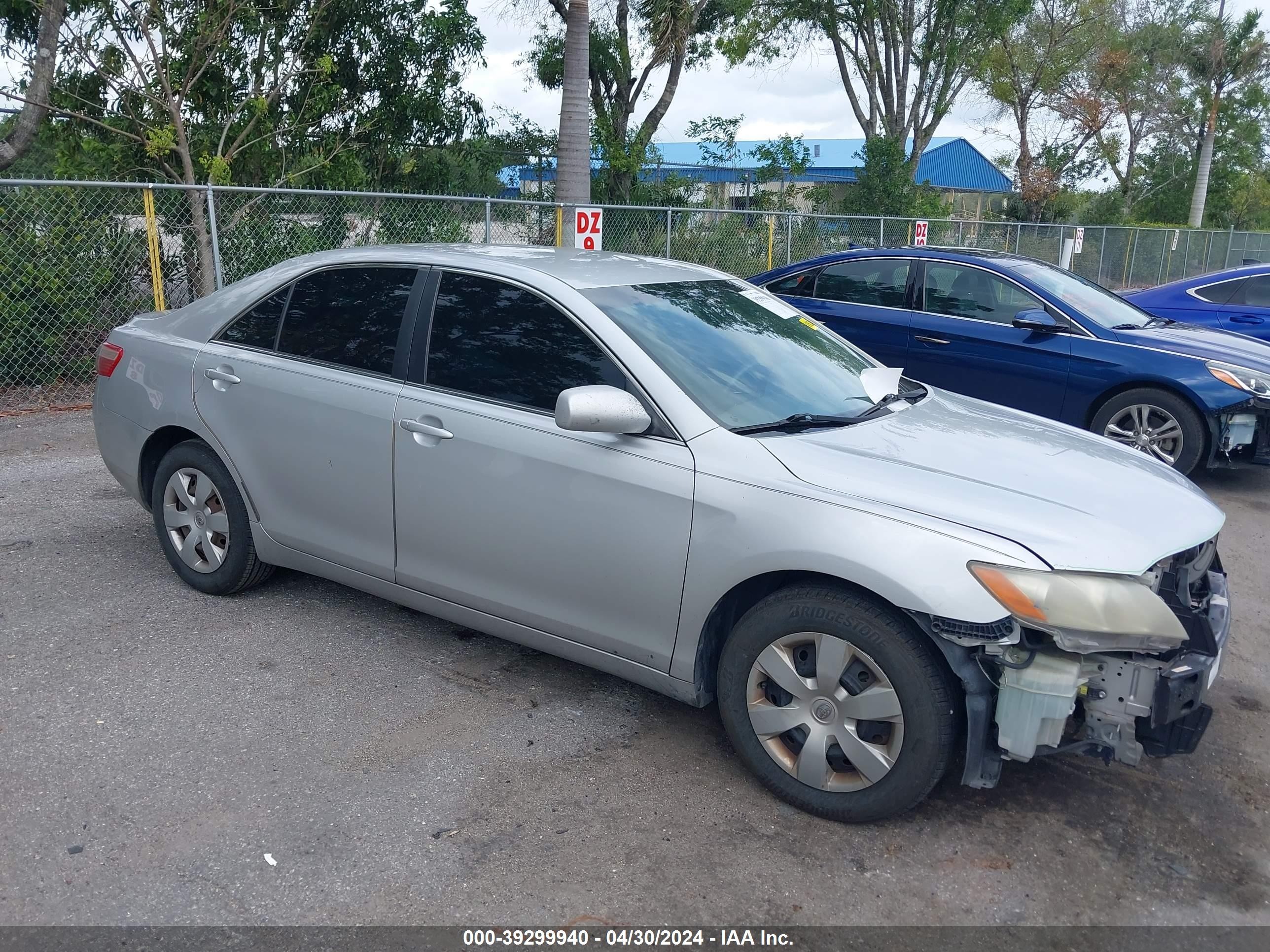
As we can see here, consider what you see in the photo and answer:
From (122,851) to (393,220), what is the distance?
9.39 m

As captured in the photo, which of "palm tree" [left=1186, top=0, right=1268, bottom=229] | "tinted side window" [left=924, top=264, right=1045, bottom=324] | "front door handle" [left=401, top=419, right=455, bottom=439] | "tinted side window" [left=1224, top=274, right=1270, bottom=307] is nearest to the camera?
"front door handle" [left=401, top=419, right=455, bottom=439]

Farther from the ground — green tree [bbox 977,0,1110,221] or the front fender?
green tree [bbox 977,0,1110,221]

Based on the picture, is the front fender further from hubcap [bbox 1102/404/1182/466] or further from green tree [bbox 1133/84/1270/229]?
green tree [bbox 1133/84/1270/229]

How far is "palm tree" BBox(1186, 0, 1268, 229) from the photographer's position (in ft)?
119

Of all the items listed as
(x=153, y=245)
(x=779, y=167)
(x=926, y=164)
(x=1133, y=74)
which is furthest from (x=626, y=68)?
(x=926, y=164)

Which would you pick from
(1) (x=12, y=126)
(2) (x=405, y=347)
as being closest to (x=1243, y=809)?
(2) (x=405, y=347)

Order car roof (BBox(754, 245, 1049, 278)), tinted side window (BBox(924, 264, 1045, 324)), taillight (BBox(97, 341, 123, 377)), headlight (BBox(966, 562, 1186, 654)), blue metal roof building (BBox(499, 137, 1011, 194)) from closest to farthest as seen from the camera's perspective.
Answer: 1. headlight (BBox(966, 562, 1186, 654))
2. taillight (BBox(97, 341, 123, 377))
3. tinted side window (BBox(924, 264, 1045, 324))
4. car roof (BBox(754, 245, 1049, 278))
5. blue metal roof building (BBox(499, 137, 1011, 194))

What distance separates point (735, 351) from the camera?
402 centimetres

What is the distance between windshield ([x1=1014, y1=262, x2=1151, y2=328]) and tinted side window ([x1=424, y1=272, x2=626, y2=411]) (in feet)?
18.0

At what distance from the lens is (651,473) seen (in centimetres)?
349

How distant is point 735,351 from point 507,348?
2.82ft

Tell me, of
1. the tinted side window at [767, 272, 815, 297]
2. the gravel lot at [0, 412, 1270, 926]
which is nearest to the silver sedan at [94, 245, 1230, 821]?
the gravel lot at [0, 412, 1270, 926]

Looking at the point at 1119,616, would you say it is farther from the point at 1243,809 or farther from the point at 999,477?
the point at 1243,809

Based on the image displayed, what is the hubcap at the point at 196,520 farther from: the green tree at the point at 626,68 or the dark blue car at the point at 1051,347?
the green tree at the point at 626,68
